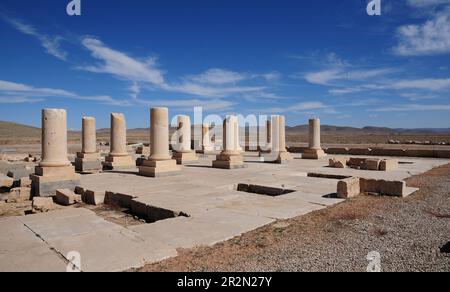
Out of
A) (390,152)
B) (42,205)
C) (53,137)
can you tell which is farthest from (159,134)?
(390,152)

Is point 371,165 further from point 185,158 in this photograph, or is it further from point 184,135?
point 184,135

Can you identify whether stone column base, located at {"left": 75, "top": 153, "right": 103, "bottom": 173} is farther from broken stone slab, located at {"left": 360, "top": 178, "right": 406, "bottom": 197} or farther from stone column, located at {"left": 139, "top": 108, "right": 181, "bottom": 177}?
broken stone slab, located at {"left": 360, "top": 178, "right": 406, "bottom": 197}

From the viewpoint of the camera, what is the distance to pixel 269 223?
6098 mm

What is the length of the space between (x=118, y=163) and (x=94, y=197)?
7095 mm

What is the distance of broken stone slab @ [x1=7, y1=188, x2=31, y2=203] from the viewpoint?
916 centimetres

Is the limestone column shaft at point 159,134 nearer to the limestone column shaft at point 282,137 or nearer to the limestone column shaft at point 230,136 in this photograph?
the limestone column shaft at point 230,136

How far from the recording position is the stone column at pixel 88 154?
1527 cm

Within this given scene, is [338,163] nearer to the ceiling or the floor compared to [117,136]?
nearer to the floor

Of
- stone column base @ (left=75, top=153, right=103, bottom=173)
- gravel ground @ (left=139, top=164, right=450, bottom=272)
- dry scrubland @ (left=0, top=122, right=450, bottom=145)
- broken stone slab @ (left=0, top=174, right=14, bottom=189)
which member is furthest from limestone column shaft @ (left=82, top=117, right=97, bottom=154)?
dry scrubland @ (left=0, top=122, right=450, bottom=145)

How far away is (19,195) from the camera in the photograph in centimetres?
939

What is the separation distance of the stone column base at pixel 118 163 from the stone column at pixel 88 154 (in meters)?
0.39
